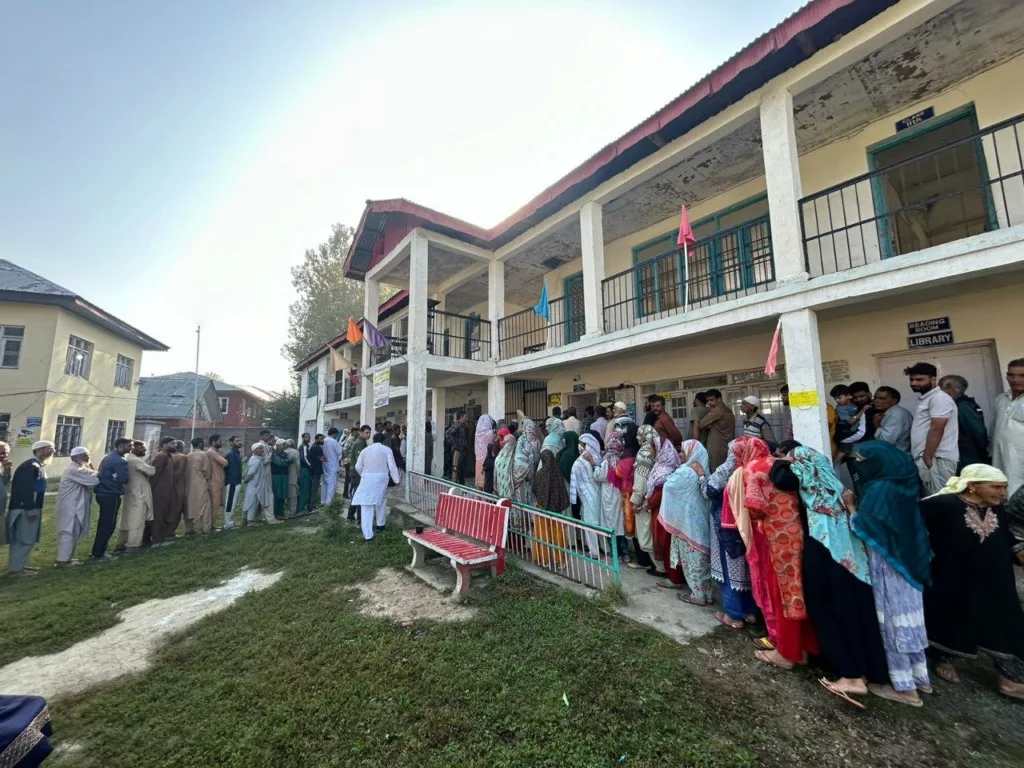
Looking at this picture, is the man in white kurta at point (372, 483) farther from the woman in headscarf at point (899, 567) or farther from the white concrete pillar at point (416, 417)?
the woman in headscarf at point (899, 567)

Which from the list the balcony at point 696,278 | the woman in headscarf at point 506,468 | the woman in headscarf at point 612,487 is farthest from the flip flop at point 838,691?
the balcony at point 696,278

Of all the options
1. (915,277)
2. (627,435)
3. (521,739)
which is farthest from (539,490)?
(915,277)

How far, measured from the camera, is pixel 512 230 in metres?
9.41

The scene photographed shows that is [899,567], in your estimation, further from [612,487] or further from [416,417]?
[416,417]

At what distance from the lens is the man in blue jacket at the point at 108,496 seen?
643 centimetres

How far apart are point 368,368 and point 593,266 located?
705 cm

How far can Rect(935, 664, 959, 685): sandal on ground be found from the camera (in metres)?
2.93

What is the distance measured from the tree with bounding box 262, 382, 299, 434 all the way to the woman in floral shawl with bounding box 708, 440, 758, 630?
92.5 ft

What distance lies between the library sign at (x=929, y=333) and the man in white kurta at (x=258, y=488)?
36.4 feet

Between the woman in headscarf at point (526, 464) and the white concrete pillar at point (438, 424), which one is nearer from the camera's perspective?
the woman in headscarf at point (526, 464)

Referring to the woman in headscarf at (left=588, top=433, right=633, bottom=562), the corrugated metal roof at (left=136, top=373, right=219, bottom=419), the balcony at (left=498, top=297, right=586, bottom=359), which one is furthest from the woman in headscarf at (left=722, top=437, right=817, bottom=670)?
the corrugated metal roof at (left=136, top=373, right=219, bottom=419)

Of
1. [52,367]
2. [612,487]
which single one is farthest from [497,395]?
[52,367]

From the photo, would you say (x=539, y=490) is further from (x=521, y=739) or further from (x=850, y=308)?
(x=850, y=308)

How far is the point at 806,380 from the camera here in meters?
5.04
